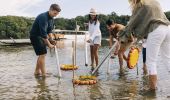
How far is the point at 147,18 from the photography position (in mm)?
9406

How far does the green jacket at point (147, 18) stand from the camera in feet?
30.6

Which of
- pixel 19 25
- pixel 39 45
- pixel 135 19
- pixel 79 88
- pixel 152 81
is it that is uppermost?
pixel 135 19

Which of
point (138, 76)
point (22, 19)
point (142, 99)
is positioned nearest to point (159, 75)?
point (138, 76)

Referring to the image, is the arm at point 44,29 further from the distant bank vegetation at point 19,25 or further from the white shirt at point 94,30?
the distant bank vegetation at point 19,25

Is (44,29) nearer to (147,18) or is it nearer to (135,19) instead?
(135,19)

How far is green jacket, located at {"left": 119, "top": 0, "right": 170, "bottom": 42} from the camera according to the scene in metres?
9.31

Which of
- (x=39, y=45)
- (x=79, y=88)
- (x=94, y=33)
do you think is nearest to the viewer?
(x=79, y=88)

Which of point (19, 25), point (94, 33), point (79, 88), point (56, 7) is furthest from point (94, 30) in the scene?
point (19, 25)

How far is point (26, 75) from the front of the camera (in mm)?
13719

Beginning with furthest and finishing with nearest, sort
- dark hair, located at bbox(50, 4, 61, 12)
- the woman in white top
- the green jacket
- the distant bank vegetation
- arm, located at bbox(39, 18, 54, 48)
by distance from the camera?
1. the distant bank vegetation
2. the woman in white top
3. arm, located at bbox(39, 18, 54, 48)
4. dark hair, located at bbox(50, 4, 61, 12)
5. the green jacket

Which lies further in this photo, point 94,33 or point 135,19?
point 94,33

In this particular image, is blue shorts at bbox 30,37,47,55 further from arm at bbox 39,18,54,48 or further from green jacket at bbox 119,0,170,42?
green jacket at bbox 119,0,170,42

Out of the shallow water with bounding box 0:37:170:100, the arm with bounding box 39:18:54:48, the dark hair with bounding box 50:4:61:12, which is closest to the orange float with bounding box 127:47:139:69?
the shallow water with bounding box 0:37:170:100

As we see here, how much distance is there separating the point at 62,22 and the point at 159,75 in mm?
109943
